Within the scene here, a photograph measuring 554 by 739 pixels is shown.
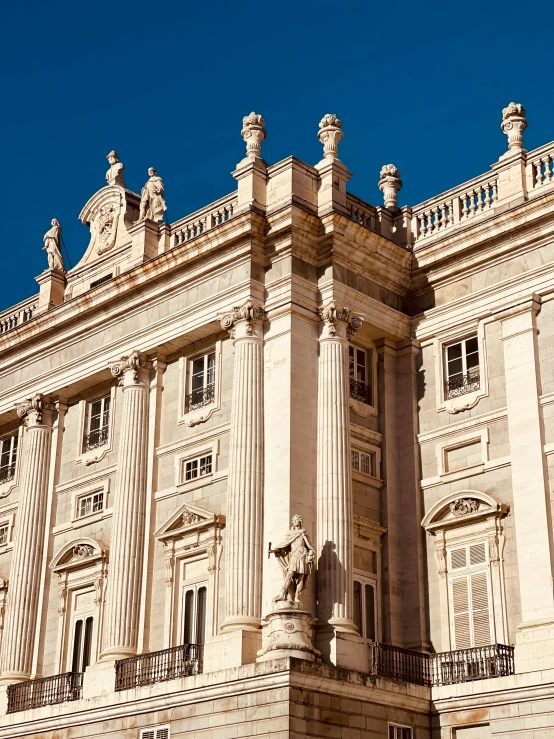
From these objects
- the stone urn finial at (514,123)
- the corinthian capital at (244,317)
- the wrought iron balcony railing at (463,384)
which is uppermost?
the stone urn finial at (514,123)

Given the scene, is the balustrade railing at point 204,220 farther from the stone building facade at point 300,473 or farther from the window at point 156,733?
the window at point 156,733

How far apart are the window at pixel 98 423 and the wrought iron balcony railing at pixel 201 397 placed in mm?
2964

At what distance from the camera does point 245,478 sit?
89.5ft

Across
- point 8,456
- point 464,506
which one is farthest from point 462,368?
point 8,456

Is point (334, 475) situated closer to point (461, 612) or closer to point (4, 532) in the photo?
point (461, 612)

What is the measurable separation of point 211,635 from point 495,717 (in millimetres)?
6367

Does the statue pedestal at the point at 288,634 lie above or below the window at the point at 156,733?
above

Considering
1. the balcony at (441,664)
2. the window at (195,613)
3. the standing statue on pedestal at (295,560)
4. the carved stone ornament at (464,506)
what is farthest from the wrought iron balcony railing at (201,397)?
the balcony at (441,664)

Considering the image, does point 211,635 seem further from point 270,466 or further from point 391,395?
point 391,395

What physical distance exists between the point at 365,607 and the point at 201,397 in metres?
6.63

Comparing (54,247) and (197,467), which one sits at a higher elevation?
(54,247)

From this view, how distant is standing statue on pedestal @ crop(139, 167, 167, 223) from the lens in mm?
33938

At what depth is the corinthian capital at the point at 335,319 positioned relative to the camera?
94.5 ft

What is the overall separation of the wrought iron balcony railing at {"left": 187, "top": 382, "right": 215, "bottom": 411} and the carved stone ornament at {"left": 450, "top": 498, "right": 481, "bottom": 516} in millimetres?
6393
